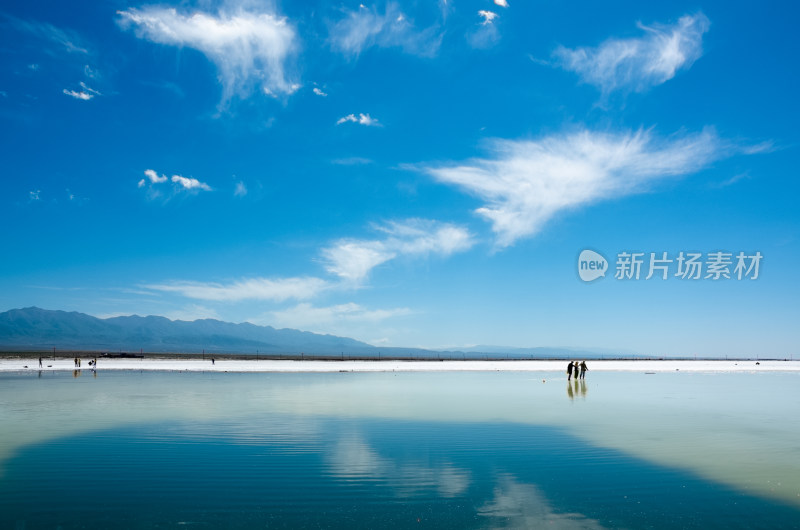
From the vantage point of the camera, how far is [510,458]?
1638 centimetres

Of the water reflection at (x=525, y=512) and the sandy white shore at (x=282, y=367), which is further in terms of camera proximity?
the sandy white shore at (x=282, y=367)

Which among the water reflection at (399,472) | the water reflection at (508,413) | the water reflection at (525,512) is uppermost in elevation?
the water reflection at (525,512)

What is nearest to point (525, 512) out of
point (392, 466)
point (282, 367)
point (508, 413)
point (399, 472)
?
point (399, 472)

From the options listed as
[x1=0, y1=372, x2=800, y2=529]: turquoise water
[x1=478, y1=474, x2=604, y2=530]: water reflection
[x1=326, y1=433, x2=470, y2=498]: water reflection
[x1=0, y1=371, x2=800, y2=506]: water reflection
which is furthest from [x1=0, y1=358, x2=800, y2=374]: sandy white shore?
[x1=478, y1=474, x2=604, y2=530]: water reflection

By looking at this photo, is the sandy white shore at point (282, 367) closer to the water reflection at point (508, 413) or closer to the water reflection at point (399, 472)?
the water reflection at point (508, 413)

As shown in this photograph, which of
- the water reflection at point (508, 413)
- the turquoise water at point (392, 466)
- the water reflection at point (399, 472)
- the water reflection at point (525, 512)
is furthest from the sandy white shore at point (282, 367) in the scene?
the water reflection at point (525, 512)

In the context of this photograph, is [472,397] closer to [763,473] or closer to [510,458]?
[510,458]

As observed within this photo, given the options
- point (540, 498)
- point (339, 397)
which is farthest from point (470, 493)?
point (339, 397)

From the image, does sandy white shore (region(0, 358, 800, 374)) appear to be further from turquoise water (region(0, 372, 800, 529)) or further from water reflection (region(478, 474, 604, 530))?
water reflection (region(478, 474, 604, 530))

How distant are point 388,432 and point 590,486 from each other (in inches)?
352

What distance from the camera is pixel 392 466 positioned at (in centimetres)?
1512

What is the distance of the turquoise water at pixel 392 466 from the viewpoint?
Answer: 11000 millimetres

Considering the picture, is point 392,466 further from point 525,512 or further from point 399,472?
point 525,512

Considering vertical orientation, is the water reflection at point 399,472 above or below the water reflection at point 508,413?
above
